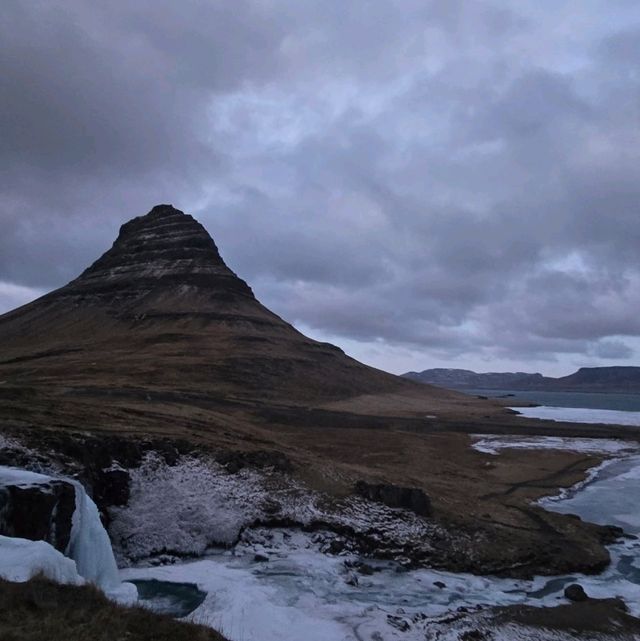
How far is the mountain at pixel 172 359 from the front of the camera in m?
37.8

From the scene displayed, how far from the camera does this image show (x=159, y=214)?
582ft

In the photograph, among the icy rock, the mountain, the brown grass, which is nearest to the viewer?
the brown grass

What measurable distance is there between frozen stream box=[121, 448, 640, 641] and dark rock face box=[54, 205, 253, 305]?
401ft

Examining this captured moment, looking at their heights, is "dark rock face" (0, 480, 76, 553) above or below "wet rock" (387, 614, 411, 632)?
above

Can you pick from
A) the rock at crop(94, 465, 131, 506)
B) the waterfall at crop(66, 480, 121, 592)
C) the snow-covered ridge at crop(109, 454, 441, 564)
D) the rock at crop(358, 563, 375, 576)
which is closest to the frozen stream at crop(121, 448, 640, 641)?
the rock at crop(358, 563, 375, 576)

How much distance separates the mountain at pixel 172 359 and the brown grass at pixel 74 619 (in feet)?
53.4

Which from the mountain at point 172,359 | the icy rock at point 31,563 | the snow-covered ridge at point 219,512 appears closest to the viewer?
the icy rock at point 31,563

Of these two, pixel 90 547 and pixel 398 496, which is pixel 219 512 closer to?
pixel 90 547

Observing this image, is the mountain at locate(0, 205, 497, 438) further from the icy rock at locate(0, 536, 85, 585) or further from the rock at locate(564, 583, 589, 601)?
the rock at locate(564, 583, 589, 601)

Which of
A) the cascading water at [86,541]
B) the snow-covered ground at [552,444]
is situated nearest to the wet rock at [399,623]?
the cascading water at [86,541]

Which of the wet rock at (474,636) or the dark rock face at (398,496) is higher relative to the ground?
the dark rock face at (398,496)

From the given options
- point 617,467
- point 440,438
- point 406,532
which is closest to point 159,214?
point 440,438

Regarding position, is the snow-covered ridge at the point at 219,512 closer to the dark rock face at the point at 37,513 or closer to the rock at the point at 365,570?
the rock at the point at 365,570

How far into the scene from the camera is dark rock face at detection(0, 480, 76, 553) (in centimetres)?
1612
